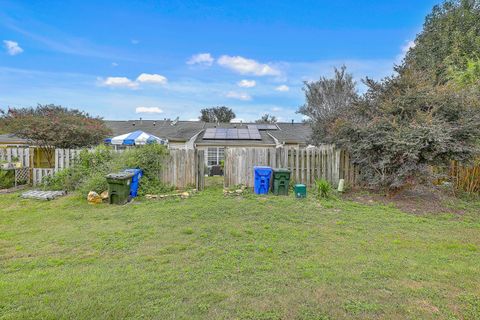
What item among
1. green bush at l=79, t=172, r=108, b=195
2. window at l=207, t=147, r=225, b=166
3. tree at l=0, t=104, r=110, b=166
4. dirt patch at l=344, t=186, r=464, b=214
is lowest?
dirt patch at l=344, t=186, r=464, b=214

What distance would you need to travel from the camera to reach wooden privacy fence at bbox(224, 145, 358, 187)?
9094mm

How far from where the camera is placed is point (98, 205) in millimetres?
7129

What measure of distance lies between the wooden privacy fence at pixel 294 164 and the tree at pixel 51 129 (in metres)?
6.42

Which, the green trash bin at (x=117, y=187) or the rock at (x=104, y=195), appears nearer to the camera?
the green trash bin at (x=117, y=187)

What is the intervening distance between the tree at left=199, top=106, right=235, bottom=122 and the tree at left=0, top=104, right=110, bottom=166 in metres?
32.4

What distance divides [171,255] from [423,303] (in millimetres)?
3103

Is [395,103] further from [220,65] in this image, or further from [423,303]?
[220,65]

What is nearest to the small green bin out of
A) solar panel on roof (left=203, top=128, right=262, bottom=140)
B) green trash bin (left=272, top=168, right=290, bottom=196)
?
green trash bin (left=272, top=168, right=290, bottom=196)

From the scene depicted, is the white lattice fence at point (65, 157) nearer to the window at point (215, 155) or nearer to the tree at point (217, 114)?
the window at point (215, 155)

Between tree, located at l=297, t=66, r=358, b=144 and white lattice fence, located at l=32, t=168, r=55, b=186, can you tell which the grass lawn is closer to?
white lattice fence, located at l=32, t=168, r=55, b=186

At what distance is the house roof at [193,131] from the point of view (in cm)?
1748

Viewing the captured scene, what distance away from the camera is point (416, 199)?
7730mm

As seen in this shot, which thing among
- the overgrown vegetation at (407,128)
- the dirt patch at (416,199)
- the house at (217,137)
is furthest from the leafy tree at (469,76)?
the house at (217,137)

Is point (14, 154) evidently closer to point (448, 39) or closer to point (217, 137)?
point (217, 137)
